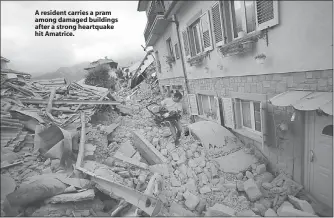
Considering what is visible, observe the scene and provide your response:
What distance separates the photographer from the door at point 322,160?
140 inches

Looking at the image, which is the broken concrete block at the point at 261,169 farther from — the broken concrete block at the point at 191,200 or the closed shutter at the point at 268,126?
the broken concrete block at the point at 191,200

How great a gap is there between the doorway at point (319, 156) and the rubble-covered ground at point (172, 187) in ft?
0.99

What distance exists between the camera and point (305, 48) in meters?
3.19

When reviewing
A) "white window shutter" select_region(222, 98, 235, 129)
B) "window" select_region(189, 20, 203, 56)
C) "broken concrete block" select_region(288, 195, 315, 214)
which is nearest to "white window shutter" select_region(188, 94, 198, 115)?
"window" select_region(189, 20, 203, 56)

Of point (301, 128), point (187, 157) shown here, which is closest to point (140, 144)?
point (187, 157)

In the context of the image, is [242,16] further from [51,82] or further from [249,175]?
[51,82]

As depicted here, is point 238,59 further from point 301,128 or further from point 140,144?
point 140,144

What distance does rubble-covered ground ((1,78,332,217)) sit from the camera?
3.60m

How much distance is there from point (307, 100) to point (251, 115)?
229 centimetres

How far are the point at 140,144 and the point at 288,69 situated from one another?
17.7 feet

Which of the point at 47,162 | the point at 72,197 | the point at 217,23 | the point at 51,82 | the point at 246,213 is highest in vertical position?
the point at 217,23

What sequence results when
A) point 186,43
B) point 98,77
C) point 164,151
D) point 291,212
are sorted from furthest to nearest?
point 98,77 < point 186,43 < point 164,151 < point 291,212

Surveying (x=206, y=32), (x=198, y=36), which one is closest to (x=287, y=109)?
(x=206, y=32)

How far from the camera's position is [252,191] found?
4316 millimetres
